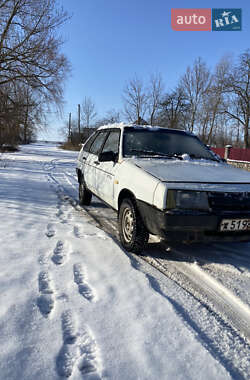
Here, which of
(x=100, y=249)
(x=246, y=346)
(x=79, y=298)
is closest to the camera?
(x=246, y=346)

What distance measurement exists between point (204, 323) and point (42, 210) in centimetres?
391

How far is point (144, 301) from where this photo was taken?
216 centimetres

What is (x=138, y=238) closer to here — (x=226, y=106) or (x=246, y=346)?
(x=246, y=346)

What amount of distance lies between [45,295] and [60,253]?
894mm

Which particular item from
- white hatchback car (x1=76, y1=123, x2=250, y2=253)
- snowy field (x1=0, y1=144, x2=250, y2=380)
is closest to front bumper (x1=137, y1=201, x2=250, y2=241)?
white hatchback car (x1=76, y1=123, x2=250, y2=253)

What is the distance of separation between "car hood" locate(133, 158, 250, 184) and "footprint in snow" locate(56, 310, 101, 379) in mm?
1577

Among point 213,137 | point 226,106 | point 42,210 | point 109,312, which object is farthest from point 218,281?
point 213,137

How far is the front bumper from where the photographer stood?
2.50 meters

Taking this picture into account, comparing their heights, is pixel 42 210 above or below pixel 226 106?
below

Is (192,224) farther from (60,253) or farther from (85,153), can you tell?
(85,153)

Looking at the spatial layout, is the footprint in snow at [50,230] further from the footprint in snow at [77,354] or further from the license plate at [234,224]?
the license plate at [234,224]

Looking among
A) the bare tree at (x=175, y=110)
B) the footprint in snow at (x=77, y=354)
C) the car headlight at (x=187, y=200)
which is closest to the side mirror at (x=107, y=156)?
the car headlight at (x=187, y=200)

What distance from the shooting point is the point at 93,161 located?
15.6 feet

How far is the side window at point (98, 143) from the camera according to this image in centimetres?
472
